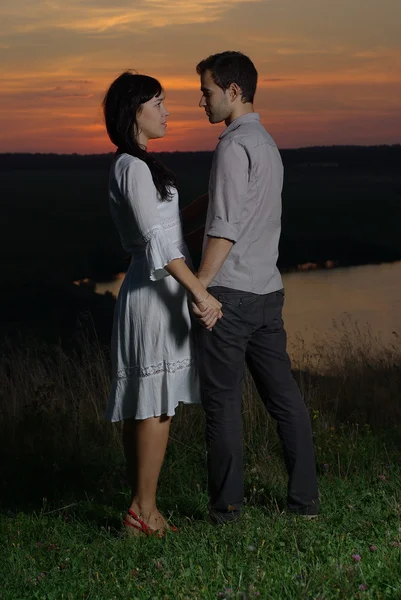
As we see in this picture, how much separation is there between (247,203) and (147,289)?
0.56 metres


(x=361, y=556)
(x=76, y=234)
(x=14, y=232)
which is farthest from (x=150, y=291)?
(x=14, y=232)

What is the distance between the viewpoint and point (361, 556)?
3438mm

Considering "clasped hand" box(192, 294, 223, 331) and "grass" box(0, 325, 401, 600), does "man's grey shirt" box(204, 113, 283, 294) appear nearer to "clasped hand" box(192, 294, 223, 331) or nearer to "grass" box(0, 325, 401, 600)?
"clasped hand" box(192, 294, 223, 331)

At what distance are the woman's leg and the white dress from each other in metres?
0.08

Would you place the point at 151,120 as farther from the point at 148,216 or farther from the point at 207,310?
the point at 207,310

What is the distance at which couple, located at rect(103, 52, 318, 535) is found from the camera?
3.74 m

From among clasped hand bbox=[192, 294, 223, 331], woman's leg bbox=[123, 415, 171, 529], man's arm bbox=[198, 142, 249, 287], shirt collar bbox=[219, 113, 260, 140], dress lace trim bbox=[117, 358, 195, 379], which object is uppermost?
shirt collar bbox=[219, 113, 260, 140]

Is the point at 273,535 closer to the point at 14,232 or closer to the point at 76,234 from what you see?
the point at 76,234

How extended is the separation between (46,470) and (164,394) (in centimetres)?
222

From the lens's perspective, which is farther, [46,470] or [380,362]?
[380,362]

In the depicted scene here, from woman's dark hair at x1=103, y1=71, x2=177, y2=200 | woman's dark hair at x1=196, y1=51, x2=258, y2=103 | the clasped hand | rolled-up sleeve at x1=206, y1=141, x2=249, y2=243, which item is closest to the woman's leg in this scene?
the clasped hand

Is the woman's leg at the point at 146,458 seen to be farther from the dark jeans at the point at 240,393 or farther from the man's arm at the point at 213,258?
the man's arm at the point at 213,258

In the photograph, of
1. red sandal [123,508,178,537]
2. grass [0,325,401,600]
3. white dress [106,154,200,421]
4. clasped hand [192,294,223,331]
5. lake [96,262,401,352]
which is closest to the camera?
grass [0,325,401,600]

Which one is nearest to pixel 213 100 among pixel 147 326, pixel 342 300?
pixel 147 326
